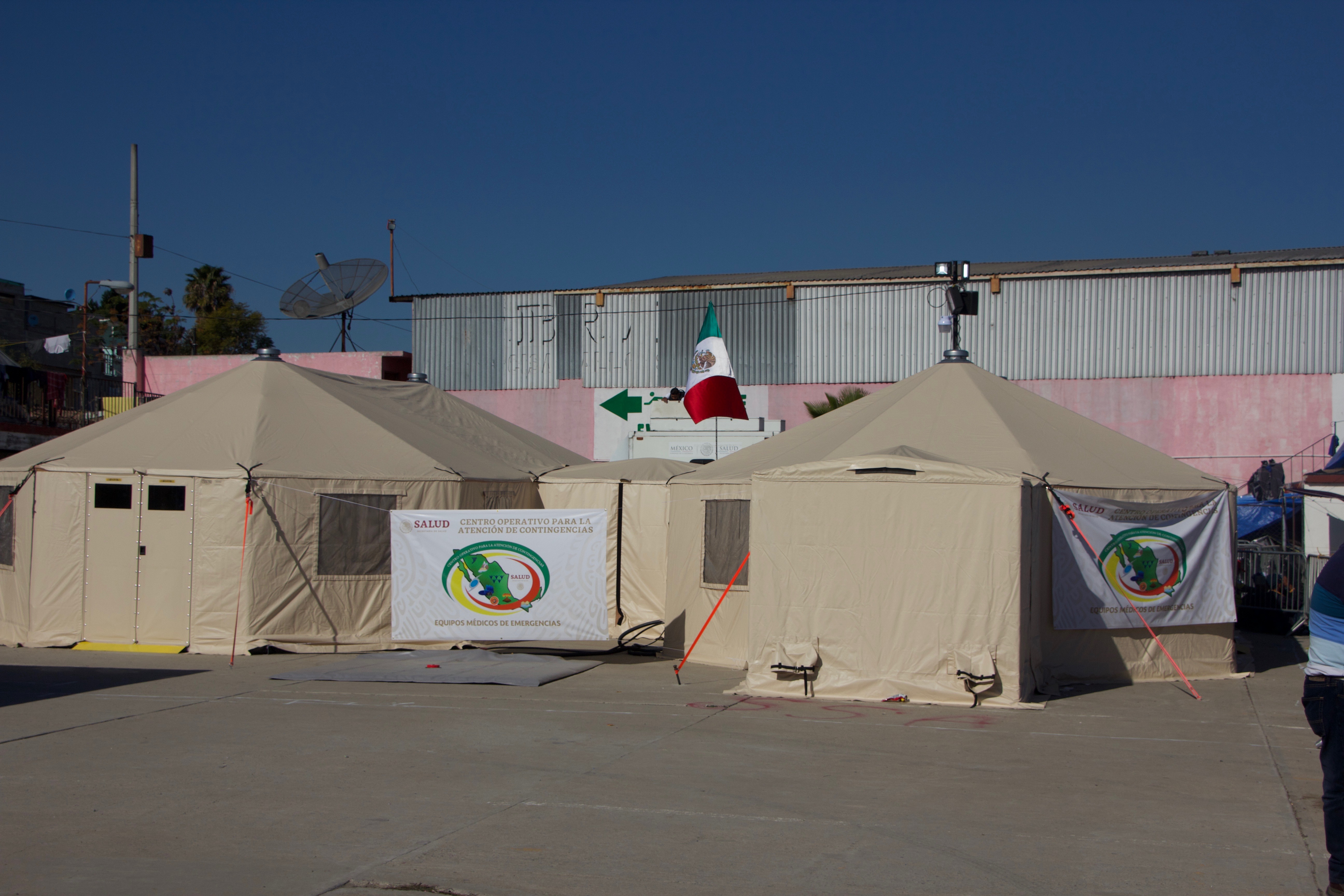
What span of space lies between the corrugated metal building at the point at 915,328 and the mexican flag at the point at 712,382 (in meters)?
13.2

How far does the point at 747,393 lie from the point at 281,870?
24.3 meters

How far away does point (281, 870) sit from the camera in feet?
17.1

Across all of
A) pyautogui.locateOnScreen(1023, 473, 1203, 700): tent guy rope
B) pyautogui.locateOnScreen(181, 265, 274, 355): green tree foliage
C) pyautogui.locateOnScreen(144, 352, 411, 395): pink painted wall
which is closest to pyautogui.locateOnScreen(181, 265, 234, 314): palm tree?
pyautogui.locateOnScreen(181, 265, 274, 355): green tree foliage

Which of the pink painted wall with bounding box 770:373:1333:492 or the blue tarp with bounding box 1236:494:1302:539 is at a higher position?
the pink painted wall with bounding box 770:373:1333:492

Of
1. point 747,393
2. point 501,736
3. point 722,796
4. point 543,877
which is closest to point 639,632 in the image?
point 501,736

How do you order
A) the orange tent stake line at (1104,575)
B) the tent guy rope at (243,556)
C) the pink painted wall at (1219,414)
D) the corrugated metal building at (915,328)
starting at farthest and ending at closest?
the corrugated metal building at (915,328) < the pink painted wall at (1219,414) < the tent guy rope at (243,556) < the orange tent stake line at (1104,575)

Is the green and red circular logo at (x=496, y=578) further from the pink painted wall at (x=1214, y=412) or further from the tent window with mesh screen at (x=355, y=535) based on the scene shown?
the pink painted wall at (x=1214, y=412)

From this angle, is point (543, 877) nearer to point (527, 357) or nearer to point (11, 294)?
point (527, 357)

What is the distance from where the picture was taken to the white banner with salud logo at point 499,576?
41.0ft

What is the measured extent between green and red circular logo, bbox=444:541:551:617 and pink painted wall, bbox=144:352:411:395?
1860cm

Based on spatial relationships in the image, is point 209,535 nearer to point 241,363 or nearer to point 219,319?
point 241,363

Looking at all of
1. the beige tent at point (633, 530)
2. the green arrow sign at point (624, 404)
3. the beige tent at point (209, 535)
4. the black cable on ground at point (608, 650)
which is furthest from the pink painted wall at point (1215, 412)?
the beige tent at point (209, 535)

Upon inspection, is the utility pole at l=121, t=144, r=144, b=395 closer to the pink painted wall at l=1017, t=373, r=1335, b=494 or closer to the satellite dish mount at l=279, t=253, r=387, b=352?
the satellite dish mount at l=279, t=253, r=387, b=352

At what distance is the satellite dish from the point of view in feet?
93.4
